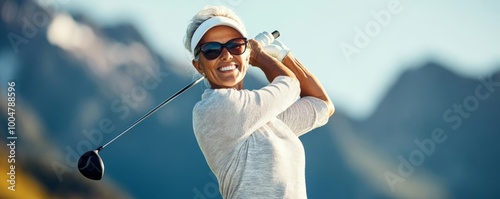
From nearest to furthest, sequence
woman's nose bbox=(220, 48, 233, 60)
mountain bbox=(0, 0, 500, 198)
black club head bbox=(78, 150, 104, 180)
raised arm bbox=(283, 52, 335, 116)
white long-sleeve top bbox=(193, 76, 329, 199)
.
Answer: white long-sleeve top bbox=(193, 76, 329, 199), woman's nose bbox=(220, 48, 233, 60), raised arm bbox=(283, 52, 335, 116), black club head bbox=(78, 150, 104, 180), mountain bbox=(0, 0, 500, 198)

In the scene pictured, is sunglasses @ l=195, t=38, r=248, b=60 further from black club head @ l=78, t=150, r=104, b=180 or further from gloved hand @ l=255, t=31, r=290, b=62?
black club head @ l=78, t=150, r=104, b=180

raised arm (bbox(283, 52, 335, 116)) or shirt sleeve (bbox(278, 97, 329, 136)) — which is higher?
raised arm (bbox(283, 52, 335, 116))

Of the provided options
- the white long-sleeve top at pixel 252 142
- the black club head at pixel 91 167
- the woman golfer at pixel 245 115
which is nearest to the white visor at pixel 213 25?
the woman golfer at pixel 245 115

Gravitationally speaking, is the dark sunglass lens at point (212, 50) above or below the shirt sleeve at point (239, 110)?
above

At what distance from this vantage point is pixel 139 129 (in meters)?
4.89

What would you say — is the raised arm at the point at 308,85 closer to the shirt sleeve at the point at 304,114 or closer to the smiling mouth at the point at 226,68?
the shirt sleeve at the point at 304,114

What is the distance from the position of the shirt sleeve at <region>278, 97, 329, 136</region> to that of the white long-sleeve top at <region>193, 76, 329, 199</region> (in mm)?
51

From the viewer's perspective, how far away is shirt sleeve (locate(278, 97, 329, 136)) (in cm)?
161

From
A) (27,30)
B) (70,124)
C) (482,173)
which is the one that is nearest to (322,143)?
(482,173)

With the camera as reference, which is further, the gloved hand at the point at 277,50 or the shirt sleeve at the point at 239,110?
the gloved hand at the point at 277,50

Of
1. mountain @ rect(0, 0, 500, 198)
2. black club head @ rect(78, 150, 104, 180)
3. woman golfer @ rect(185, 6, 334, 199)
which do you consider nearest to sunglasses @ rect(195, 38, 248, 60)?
woman golfer @ rect(185, 6, 334, 199)

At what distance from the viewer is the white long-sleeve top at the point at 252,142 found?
1.43 m

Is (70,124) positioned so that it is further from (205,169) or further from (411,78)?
(411,78)

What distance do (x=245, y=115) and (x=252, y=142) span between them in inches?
2.1
